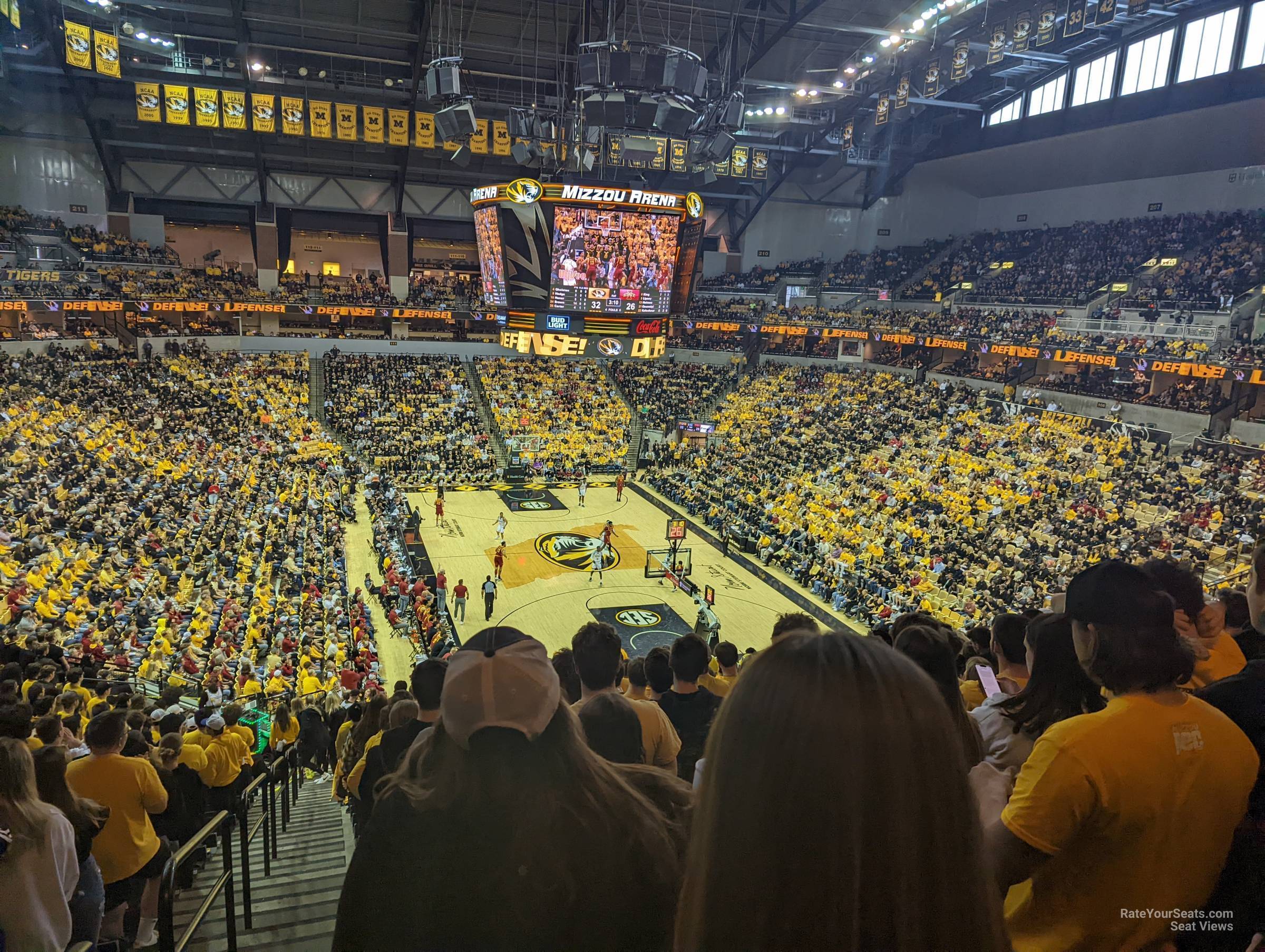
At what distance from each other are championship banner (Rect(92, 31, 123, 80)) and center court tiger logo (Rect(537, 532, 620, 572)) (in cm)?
2260

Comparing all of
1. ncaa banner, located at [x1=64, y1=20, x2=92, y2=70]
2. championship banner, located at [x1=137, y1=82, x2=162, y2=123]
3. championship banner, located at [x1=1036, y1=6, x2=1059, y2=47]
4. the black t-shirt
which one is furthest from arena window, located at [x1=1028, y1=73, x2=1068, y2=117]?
the black t-shirt

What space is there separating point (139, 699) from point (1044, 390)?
3141 cm

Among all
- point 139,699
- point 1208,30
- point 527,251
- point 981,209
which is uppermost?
point 1208,30

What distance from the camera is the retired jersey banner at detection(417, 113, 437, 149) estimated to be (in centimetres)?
3303

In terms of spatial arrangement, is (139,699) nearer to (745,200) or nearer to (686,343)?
(686,343)

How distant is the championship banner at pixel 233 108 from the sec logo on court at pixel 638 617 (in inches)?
1025

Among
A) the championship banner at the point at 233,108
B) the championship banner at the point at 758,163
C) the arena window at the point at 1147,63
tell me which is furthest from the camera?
the championship banner at the point at 758,163

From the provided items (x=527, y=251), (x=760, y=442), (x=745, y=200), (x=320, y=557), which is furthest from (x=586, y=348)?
(x=745, y=200)

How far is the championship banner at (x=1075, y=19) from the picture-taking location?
76.4 feet

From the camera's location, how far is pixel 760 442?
32.3 m

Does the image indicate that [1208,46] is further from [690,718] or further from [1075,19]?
[690,718]

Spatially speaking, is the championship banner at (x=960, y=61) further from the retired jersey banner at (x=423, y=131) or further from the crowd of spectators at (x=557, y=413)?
the retired jersey banner at (x=423, y=131)

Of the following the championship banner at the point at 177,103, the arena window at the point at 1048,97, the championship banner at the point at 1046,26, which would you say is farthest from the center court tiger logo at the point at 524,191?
the arena window at the point at 1048,97

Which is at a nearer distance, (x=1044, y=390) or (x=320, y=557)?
(x=320, y=557)
